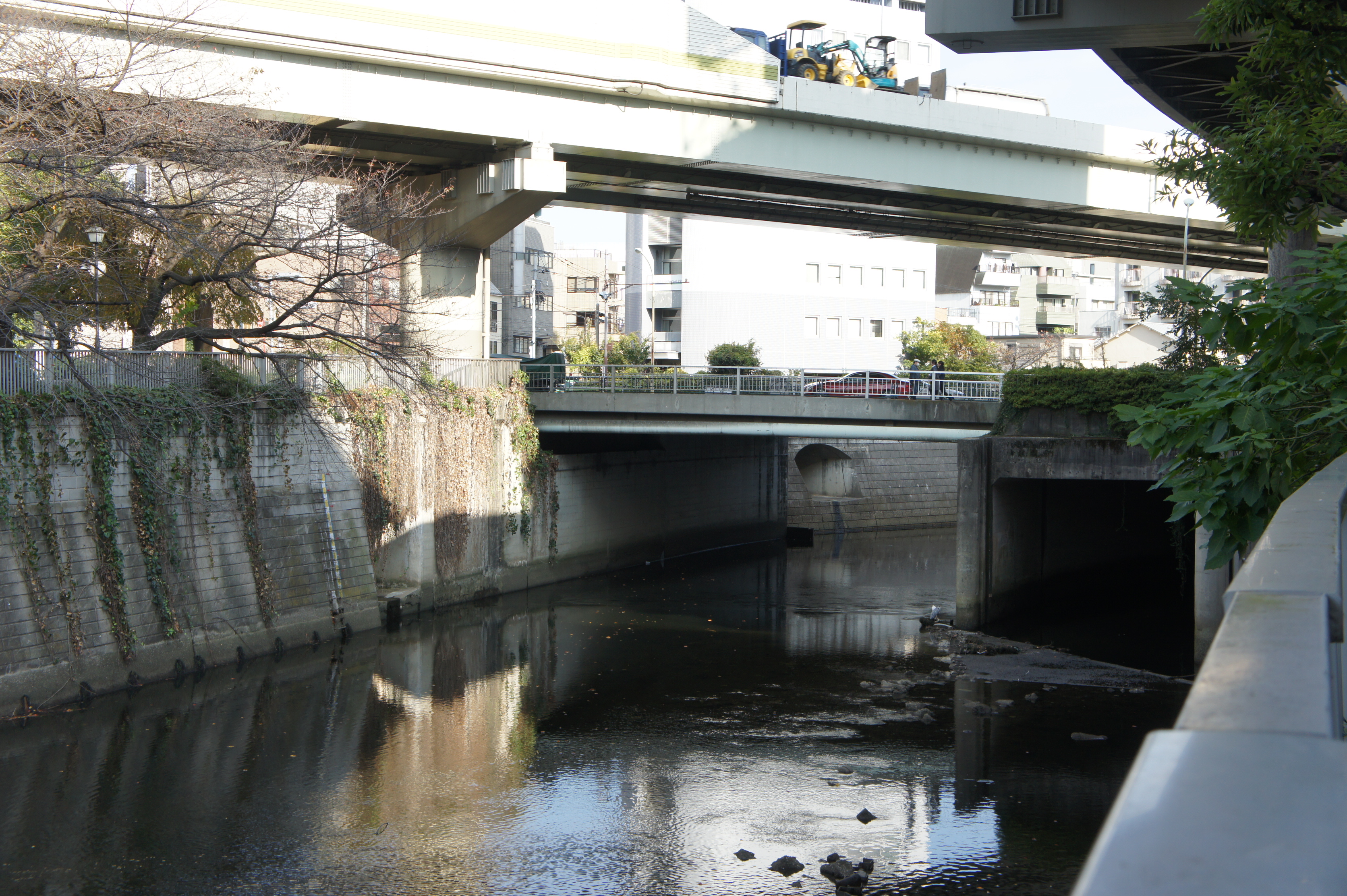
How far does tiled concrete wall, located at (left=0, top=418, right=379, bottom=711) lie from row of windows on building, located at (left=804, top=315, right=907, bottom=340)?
4366cm

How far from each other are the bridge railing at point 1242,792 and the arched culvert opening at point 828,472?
45.8 meters

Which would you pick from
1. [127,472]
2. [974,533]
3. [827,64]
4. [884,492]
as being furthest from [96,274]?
[884,492]

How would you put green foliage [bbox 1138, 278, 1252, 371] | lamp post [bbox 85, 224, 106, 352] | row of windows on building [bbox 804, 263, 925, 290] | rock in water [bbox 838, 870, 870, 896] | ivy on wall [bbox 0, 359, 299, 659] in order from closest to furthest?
green foliage [bbox 1138, 278, 1252, 371], rock in water [bbox 838, 870, 870, 896], ivy on wall [bbox 0, 359, 299, 659], lamp post [bbox 85, 224, 106, 352], row of windows on building [bbox 804, 263, 925, 290]

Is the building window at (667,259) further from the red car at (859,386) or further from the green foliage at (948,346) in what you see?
the red car at (859,386)

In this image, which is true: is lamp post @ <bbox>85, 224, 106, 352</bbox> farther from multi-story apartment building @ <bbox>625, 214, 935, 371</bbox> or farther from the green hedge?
multi-story apartment building @ <bbox>625, 214, 935, 371</bbox>

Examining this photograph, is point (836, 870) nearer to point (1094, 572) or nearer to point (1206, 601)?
point (1206, 601)

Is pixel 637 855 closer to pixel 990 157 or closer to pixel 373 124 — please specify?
pixel 373 124

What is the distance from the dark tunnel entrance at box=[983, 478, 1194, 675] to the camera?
26.8 meters

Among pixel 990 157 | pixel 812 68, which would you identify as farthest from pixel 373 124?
pixel 990 157

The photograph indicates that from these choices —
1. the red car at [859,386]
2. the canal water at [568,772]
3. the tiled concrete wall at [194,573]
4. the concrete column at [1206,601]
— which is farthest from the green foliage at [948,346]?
the tiled concrete wall at [194,573]

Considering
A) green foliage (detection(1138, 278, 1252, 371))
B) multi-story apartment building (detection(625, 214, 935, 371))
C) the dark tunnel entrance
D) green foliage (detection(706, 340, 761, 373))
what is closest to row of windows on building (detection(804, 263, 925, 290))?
multi-story apartment building (detection(625, 214, 935, 371))

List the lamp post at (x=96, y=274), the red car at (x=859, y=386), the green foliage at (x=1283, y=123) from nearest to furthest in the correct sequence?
the green foliage at (x=1283, y=123) → the lamp post at (x=96, y=274) → the red car at (x=859, y=386)

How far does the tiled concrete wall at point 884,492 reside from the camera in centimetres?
4750

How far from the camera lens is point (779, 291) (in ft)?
217
